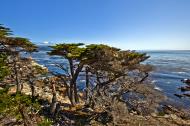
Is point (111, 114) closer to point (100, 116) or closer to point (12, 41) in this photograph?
point (100, 116)

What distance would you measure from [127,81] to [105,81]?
1862 mm

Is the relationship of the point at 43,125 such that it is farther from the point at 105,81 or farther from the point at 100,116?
the point at 105,81

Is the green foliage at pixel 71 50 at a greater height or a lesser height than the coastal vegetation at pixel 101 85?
greater

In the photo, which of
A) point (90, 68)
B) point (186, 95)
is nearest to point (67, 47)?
point (90, 68)

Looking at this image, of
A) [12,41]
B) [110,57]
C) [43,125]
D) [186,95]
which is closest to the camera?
[43,125]

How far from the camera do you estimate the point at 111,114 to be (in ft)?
71.3

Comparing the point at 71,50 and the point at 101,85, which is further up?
the point at 71,50

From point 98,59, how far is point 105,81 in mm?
3285

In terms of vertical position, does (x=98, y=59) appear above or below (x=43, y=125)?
above

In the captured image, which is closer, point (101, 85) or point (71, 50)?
point (71, 50)

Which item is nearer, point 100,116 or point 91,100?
point 100,116

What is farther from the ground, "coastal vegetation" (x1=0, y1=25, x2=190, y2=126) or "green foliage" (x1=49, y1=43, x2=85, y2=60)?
"green foliage" (x1=49, y1=43, x2=85, y2=60)

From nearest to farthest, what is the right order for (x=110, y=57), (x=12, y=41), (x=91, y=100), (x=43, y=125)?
(x=43, y=125), (x=110, y=57), (x=12, y=41), (x=91, y=100)

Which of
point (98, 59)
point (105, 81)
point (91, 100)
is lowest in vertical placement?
point (91, 100)
